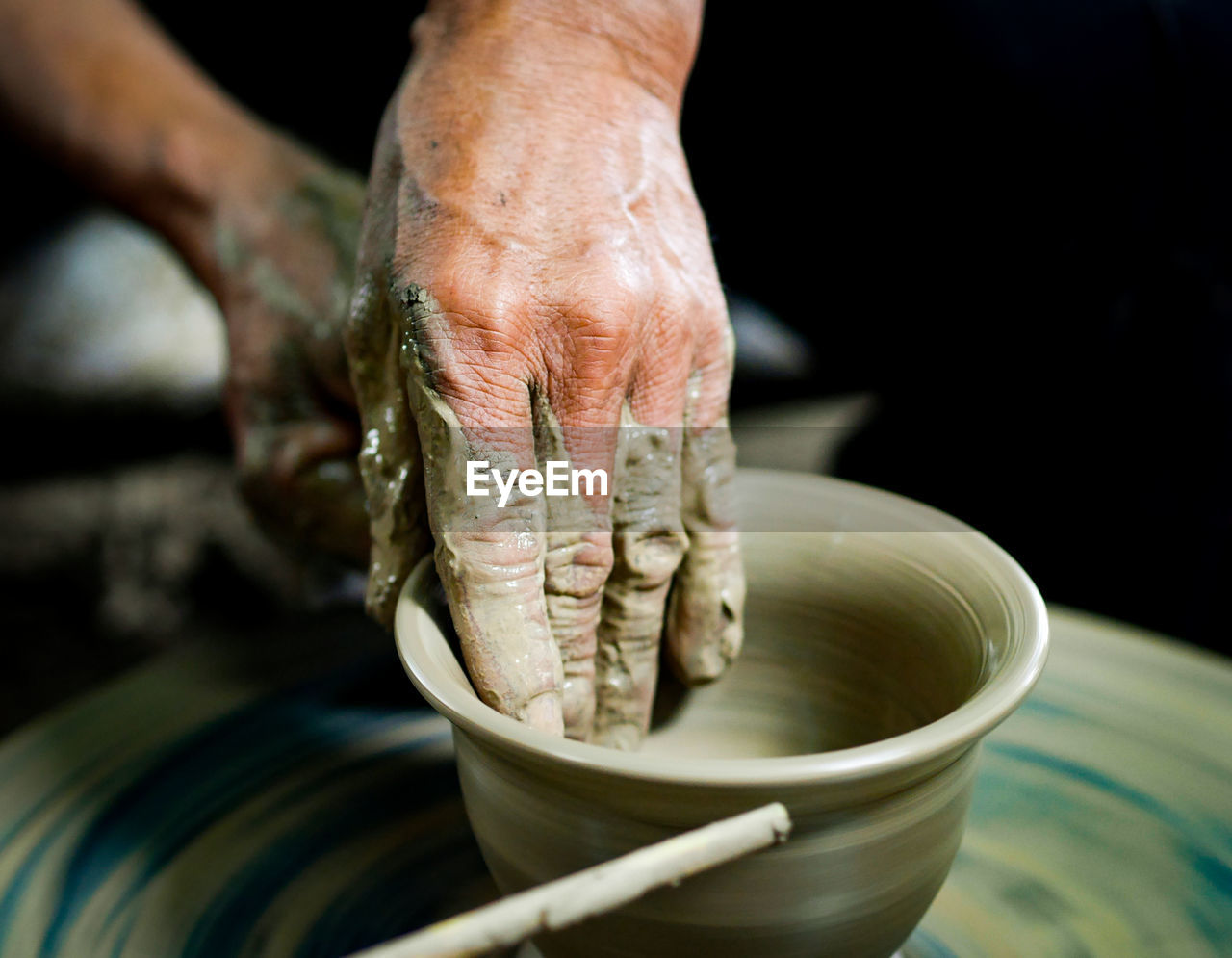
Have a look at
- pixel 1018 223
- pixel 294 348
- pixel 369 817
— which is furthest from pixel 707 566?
pixel 1018 223

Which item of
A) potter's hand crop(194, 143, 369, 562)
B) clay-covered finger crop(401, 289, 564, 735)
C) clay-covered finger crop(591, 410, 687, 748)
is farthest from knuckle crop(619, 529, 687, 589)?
potter's hand crop(194, 143, 369, 562)

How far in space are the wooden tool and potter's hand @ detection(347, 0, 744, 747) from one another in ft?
0.72

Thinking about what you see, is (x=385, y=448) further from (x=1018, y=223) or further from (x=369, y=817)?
(x=1018, y=223)

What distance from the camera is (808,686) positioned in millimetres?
1003

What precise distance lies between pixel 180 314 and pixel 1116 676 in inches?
73.0

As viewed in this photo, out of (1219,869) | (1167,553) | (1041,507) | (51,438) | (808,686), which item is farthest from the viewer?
(51,438)

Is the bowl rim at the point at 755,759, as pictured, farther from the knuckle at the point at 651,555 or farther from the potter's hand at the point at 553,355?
the knuckle at the point at 651,555

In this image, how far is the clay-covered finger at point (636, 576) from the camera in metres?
0.80

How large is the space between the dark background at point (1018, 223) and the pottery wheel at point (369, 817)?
1.90 ft

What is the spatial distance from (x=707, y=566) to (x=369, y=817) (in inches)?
15.7

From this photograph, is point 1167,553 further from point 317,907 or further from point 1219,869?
point 317,907

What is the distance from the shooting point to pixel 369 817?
3.15 feet

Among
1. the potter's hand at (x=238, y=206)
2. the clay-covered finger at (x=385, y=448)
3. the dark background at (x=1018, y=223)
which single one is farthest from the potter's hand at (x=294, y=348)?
the dark background at (x=1018, y=223)

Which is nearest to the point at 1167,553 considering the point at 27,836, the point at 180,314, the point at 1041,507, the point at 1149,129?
the point at 1041,507
